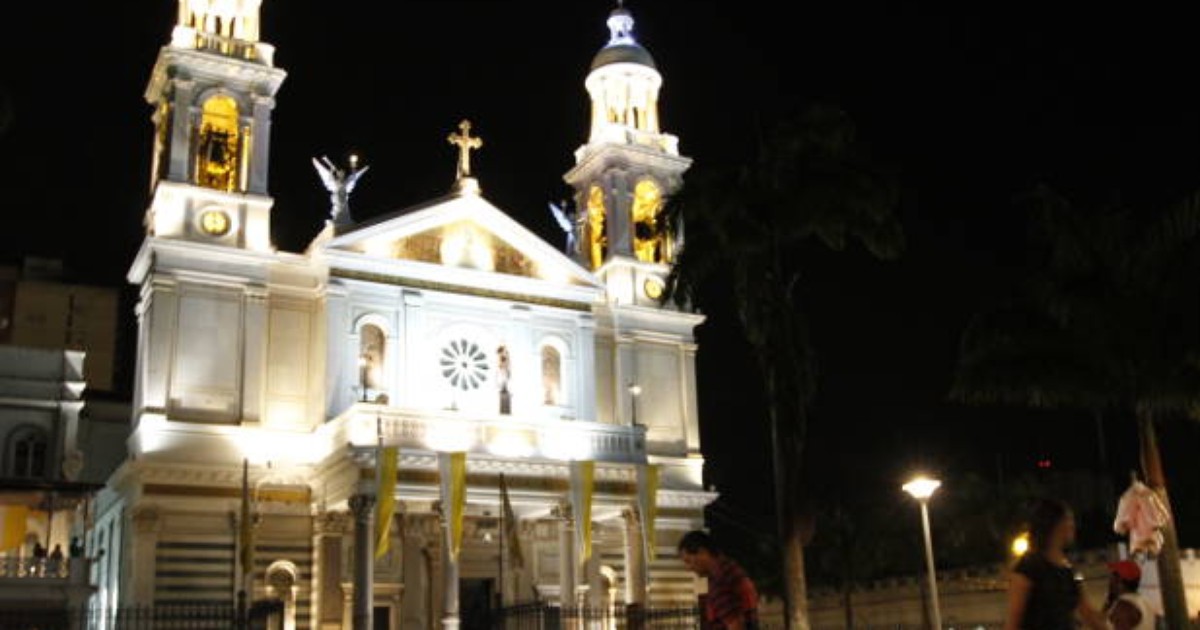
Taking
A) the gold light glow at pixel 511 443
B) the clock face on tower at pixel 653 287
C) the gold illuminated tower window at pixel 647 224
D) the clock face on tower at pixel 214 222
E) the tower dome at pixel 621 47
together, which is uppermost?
the tower dome at pixel 621 47

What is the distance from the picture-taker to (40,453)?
3856 centimetres

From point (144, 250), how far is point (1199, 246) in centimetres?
2817

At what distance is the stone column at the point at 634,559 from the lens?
3556 centimetres

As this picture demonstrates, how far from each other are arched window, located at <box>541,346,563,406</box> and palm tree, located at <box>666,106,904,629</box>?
1395 cm

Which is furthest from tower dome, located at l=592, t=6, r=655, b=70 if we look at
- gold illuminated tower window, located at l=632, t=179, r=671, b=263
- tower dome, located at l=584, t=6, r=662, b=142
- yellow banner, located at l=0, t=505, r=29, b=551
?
yellow banner, located at l=0, t=505, r=29, b=551

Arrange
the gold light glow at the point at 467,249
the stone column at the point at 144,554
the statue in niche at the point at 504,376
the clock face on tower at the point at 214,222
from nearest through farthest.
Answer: the stone column at the point at 144,554 → the clock face on tower at the point at 214,222 → the statue in niche at the point at 504,376 → the gold light glow at the point at 467,249

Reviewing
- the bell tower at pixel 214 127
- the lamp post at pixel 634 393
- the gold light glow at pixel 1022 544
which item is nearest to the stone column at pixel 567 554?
the lamp post at pixel 634 393

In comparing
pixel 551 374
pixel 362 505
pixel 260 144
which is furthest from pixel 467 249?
pixel 362 505

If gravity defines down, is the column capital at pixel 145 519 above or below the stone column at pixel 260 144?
below

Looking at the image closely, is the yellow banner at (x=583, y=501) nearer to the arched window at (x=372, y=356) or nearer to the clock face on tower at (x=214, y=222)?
the arched window at (x=372, y=356)

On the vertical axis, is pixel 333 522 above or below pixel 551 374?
below

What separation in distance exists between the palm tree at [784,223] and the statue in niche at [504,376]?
40.3 feet

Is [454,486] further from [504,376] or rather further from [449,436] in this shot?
[504,376]

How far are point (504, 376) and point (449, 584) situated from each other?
8729 millimetres
